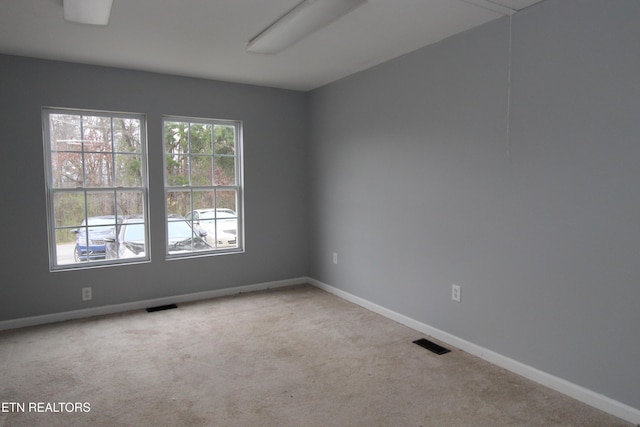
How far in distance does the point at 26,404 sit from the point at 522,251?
3262 mm

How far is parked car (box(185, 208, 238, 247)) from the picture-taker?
4508 mm

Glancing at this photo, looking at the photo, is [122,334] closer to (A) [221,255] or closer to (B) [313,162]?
(A) [221,255]

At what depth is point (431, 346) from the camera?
314 cm

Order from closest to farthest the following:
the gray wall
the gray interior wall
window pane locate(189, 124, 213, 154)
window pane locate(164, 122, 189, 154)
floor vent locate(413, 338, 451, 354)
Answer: the gray wall
floor vent locate(413, 338, 451, 354)
the gray interior wall
window pane locate(164, 122, 189, 154)
window pane locate(189, 124, 213, 154)

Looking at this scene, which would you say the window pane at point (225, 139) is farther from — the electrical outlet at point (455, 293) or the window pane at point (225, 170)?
the electrical outlet at point (455, 293)

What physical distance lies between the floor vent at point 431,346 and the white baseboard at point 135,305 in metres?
2.14

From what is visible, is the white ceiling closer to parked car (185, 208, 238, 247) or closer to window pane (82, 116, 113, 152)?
window pane (82, 116, 113, 152)

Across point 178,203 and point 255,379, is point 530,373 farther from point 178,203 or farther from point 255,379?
point 178,203

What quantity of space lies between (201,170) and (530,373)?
3.68 metres

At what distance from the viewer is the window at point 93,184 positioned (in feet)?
12.4

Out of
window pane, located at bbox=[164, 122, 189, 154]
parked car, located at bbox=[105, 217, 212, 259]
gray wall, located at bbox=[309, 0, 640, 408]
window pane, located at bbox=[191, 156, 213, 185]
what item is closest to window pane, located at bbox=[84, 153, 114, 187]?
parked car, located at bbox=[105, 217, 212, 259]

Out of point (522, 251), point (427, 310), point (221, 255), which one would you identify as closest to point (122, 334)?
point (221, 255)

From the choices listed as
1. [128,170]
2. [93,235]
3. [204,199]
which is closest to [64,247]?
[93,235]

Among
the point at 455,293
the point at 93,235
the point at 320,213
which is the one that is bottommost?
the point at 455,293
